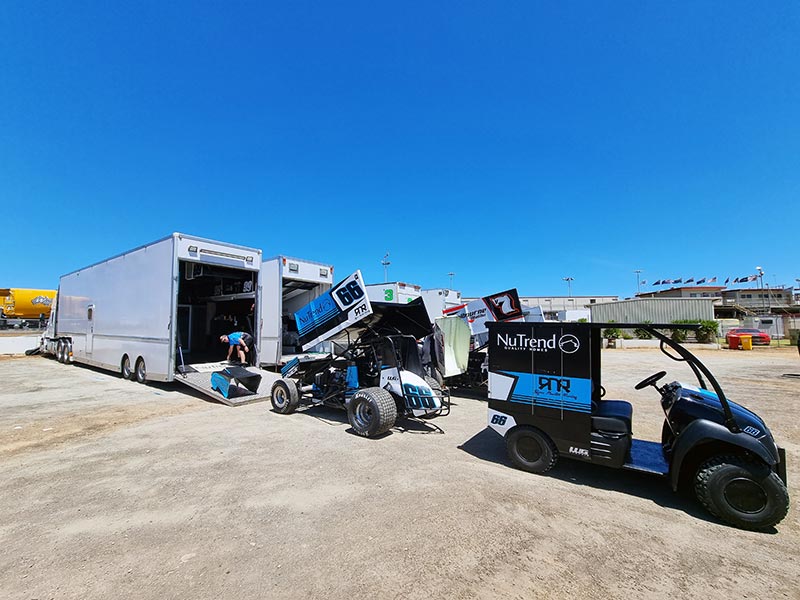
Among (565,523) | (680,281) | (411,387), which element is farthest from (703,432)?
(680,281)

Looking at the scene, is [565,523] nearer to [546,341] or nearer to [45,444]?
[546,341]

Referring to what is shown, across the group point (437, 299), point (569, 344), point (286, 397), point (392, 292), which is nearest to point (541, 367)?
point (569, 344)

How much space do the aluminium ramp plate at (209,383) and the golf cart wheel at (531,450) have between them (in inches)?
235

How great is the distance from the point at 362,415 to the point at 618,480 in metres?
3.50

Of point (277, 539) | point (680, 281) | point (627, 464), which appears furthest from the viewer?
point (680, 281)

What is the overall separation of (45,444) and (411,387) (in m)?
5.45

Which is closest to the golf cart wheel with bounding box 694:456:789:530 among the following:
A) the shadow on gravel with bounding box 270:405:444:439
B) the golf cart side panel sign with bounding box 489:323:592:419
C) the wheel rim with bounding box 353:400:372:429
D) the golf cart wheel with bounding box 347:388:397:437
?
the golf cart side panel sign with bounding box 489:323:592:419

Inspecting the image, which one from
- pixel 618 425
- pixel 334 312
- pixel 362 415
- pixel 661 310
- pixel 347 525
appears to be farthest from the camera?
pixel 661 310

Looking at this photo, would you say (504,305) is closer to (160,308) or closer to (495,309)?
(495,309)

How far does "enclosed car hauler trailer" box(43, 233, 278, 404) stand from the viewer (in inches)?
348

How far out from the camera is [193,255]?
29.2ft

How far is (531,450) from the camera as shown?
14.6 feet

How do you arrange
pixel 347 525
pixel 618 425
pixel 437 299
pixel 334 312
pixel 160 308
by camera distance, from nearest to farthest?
pixel 347 525
pixel 618 425
pixel 334 312
pixel 160 308
pixel 437 299

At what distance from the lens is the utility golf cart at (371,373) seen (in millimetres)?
5938
